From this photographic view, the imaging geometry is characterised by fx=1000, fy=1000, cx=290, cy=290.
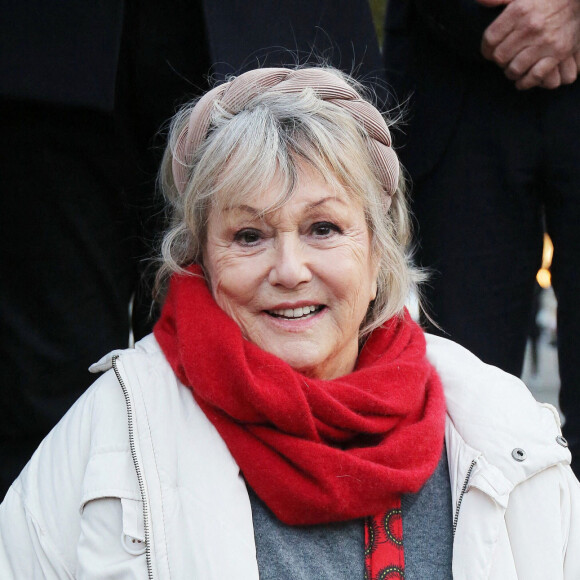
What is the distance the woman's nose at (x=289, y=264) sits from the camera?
242cm

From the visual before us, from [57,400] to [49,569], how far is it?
0.73 m

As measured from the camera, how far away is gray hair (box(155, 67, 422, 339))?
2.46 m

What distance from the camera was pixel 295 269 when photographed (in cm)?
242

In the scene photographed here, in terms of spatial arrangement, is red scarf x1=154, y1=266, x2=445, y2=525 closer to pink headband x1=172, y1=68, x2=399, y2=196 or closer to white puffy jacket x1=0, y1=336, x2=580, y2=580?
white puffy jacket x1=0, y1=336, x2=580, y2=580

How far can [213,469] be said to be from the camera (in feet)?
7.45

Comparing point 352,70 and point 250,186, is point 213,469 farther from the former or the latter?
point 352,70

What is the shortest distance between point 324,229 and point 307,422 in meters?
0.52

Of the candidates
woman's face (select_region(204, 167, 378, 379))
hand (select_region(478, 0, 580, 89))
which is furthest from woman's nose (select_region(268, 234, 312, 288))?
hand (select_region(478, 0, 580, 89))

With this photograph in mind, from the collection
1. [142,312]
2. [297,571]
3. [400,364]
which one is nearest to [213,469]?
[297,571]

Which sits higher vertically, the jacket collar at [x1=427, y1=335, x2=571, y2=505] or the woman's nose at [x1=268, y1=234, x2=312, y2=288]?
the woman's nose at [x1=268, y1=234, x2=312, y2=288]

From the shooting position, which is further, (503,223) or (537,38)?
(503,223)

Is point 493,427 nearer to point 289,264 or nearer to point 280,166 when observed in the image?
point 289,264

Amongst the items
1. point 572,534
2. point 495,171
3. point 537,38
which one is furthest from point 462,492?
point 537,38

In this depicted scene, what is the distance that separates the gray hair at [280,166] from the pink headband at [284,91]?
0.03ft
